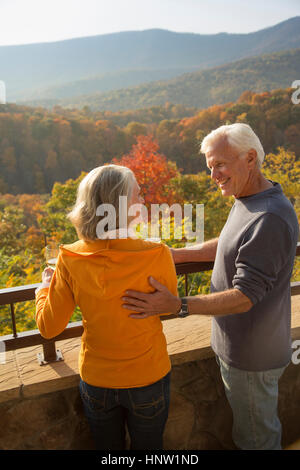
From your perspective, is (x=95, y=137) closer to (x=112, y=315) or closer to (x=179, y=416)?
(x=179, y=416)

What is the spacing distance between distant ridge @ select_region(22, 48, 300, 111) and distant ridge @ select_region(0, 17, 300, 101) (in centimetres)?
1243

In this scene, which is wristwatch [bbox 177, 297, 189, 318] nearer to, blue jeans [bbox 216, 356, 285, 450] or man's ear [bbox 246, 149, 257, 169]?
blue jeans [bbox 216, 356, 285, 450]

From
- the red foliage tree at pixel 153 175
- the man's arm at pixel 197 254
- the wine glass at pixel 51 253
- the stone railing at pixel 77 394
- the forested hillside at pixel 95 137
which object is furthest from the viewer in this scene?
the forested hillside at pixel 95 137

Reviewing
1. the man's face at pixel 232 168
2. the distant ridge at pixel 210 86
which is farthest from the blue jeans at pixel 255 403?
the distant ridge at pixel 210 86

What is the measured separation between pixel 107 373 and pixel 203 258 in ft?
2.00

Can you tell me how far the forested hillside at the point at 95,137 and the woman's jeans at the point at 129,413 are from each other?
84.6 ft

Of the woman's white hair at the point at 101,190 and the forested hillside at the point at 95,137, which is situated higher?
the woman's white hair at the point at 101,190

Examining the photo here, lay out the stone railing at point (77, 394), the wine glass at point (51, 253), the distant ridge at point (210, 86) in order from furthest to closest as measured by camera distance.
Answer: the distant ridge at point (210, 86) → the stone railing at point (77, 394) → the wine glass at point (51, 253)

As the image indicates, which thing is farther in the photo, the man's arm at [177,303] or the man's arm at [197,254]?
the man's arm at [197,254]

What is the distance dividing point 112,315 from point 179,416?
750 millimetres

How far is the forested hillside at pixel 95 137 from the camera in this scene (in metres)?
26.2

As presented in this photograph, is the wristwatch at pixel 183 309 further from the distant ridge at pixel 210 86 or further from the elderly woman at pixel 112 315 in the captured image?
the distant ridge at pixel 210 86
